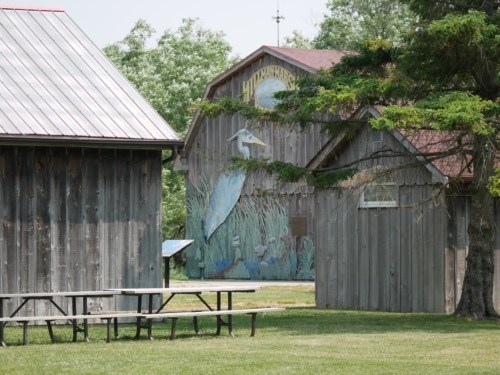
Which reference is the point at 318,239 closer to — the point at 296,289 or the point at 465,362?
the point at 296,289

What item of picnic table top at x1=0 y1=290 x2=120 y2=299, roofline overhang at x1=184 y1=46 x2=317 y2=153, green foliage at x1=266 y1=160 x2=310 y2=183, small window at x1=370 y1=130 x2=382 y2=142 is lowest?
picnic table top at x1=0 y1=290 x2=120 y2=299

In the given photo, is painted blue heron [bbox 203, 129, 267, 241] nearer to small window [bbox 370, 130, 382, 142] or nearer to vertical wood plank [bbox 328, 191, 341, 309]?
vertical wood plank [bbox 328, 191, 341, 309]

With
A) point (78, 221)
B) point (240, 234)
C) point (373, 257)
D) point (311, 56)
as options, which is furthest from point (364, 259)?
point (240, 234)

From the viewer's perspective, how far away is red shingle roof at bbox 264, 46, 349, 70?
37281mm

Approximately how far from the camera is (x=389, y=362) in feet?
45.6

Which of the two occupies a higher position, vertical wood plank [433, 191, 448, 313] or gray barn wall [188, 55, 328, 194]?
gray barn wall [188, 55, 328, 194]

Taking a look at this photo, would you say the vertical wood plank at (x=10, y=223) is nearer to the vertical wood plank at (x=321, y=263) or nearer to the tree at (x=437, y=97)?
the tree at (x=437, y=97)

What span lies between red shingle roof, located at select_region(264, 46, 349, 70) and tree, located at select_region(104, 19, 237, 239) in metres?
9.65

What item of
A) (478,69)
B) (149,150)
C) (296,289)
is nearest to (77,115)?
(149,150)

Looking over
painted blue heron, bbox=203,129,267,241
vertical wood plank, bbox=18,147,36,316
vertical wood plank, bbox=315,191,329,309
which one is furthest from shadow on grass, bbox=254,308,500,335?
painted blue heron, bbox=203,129,267,241

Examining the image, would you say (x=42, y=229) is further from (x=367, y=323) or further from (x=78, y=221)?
(x=367, y=323)

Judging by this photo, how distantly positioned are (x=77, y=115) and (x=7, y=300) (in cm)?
353

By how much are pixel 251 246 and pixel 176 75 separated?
1474cm

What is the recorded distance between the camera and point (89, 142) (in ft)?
64.7
